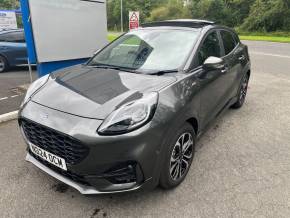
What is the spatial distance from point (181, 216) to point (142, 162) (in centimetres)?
67

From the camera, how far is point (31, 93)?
288 cm

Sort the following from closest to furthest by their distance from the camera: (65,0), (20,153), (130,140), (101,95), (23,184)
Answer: (130,140) → (101,95) → (23,184) → (20,153) → (65,0)

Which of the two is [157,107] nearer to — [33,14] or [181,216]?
[181,216]

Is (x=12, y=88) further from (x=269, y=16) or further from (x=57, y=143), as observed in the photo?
(x=269, y=16)

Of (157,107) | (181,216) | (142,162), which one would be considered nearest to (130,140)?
(142,162)

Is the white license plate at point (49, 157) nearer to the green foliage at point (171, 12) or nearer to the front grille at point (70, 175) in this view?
the front grille at point (70, 175)

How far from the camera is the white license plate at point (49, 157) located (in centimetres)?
232

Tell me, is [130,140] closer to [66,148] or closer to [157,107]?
[157,107]

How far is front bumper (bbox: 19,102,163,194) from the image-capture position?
2137mm

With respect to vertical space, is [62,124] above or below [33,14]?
below

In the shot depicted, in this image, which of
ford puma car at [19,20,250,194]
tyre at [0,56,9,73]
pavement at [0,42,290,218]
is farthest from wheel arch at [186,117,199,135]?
tyre at [0,56,9,73]

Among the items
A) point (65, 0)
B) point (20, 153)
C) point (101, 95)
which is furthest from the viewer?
point (65, 0)

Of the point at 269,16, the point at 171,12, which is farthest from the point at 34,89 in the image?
the point at 171,12

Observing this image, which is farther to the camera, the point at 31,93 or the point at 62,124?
the point at 31,93
